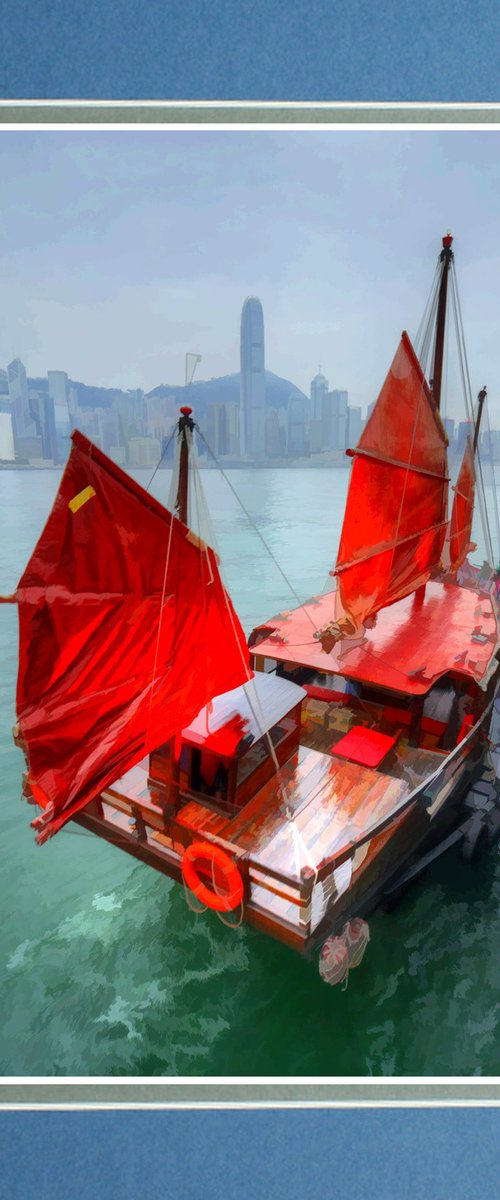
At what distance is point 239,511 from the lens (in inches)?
129

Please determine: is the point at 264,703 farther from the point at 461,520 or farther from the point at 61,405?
the point at 461,520

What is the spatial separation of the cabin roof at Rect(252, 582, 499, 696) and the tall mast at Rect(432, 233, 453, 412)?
164 centimetres

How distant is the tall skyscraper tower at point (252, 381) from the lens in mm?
2432

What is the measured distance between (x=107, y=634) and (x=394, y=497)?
2.47 m

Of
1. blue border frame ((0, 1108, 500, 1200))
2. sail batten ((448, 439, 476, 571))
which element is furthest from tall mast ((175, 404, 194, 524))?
sail batten ((448, 439, 476, 571))

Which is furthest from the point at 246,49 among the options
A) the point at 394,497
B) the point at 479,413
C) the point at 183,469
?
the point at 394,497

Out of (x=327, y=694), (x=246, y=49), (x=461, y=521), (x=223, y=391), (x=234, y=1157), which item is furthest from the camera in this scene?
(x=461, y=521)

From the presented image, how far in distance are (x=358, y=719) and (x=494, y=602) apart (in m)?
1.66

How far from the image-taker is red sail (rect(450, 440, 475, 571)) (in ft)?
14.9

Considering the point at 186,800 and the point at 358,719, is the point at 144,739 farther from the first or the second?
the point at 358,719

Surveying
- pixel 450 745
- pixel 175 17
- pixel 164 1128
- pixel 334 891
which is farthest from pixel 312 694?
pixel 175 17

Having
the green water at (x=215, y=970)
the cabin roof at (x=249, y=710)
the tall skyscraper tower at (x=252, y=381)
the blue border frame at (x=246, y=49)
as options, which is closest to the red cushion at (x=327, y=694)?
the cabin roof at (x=249, y=710)

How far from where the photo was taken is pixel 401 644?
12.4ft

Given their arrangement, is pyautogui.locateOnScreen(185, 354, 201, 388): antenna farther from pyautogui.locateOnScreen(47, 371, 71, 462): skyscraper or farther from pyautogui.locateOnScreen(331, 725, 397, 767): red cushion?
pyautogui.locateOnScreen(331, 725, 397, 767): red cushion
